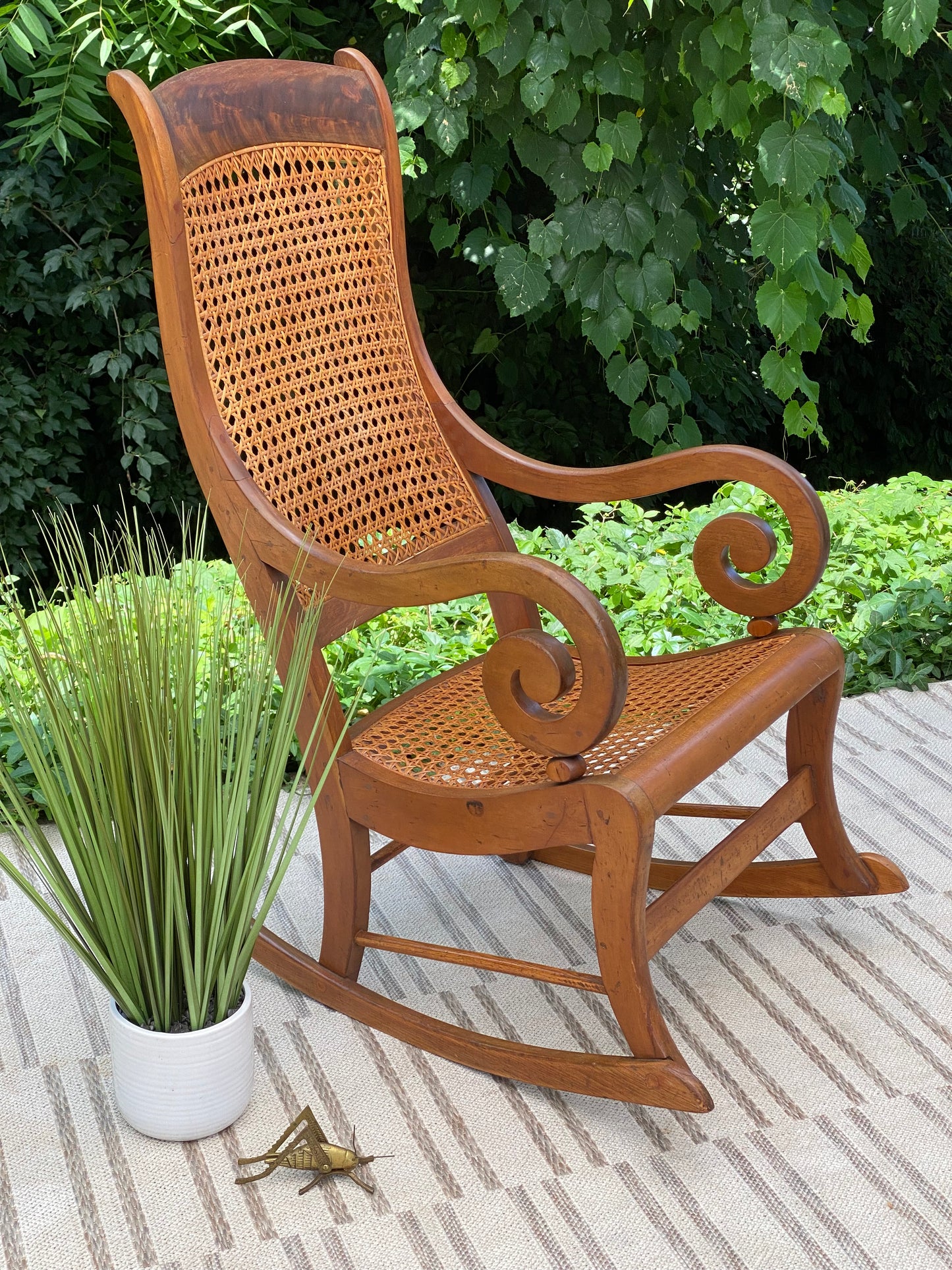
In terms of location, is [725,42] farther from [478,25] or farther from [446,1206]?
[446,1206]

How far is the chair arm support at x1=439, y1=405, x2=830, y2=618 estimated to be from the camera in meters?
1.83

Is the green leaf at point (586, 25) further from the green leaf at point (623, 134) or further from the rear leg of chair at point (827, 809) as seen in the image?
the rear leg of chair at point (827, 809)

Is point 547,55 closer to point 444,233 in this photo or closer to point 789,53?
point 789,53

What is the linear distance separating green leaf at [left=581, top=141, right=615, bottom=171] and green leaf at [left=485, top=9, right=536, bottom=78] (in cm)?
24

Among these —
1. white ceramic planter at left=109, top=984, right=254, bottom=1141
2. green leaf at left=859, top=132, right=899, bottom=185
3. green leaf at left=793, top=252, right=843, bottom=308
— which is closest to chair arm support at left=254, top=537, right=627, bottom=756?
white ceramic planter at left=109, top=984, right=254, bottom=1141

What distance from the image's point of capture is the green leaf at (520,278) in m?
3.06

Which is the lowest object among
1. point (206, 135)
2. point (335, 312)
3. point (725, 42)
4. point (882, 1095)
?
point (882, 1095)

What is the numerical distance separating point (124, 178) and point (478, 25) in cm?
123

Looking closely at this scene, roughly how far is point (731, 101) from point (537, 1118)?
2098 millimetres

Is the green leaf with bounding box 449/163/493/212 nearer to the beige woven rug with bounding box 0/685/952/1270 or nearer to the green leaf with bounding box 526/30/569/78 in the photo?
the green leaf with bounding box 526/30/569/78

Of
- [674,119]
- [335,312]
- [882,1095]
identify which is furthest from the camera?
[674,119]

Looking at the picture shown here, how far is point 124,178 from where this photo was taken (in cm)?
353

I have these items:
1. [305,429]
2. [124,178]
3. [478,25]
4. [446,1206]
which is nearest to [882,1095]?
[446,1206]

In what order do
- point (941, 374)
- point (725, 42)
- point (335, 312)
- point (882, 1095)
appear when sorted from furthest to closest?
1. point (941, 374)
2. point (725, 42)
3. point (335, 312)
4. point (882, 1095)
